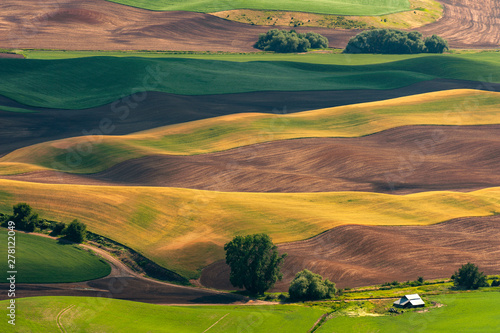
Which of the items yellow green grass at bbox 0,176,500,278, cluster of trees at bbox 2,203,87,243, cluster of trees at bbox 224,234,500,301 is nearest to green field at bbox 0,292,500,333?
cluster of trees at bbox 224,234,500,301

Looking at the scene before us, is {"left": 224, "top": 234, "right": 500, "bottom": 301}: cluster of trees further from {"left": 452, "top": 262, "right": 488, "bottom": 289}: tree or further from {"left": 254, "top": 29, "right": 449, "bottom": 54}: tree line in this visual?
{"left": 254, "top": 29, "right": 449, "bottom": 54}: tree line

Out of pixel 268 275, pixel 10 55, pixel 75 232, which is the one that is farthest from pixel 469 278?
pixel 10 55

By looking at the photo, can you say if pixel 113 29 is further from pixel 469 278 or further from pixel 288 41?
pixel 469 278

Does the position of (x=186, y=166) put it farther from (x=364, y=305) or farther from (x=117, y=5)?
(x=117, y=5)

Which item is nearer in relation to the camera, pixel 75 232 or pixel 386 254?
pixel 75 232

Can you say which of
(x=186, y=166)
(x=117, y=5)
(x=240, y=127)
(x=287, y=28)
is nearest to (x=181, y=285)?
(x=186, y=166)
